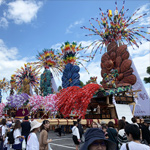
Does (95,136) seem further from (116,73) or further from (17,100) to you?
(17,100)

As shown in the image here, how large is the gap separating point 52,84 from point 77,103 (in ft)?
72.7

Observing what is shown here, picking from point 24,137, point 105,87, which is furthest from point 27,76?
point 24,137

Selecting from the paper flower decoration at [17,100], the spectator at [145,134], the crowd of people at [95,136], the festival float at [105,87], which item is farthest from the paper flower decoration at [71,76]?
the spectator at [145,134]

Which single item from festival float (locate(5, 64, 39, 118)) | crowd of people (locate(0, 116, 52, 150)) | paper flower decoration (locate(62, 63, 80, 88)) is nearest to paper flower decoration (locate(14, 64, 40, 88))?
festival float (locate(5, 64, 39, 118))

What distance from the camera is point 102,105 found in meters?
16.5

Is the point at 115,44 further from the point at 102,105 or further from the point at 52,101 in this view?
the point at 52,101

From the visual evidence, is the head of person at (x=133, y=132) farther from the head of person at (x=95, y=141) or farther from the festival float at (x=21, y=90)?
the festival float at (x=21, y=90)

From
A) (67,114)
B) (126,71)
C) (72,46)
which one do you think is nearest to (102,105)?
(67,114)

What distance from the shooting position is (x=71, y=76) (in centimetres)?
2570

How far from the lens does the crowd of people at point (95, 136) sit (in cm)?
178

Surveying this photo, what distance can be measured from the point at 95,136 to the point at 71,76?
24.0 m

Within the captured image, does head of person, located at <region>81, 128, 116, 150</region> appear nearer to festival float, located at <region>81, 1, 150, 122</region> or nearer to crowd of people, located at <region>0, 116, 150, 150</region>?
crowd of people, located at <region>0, 116, 150, 150</region>

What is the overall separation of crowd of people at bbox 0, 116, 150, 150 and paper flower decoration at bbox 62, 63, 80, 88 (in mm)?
17923

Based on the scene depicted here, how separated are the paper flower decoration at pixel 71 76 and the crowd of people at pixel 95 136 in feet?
58.8
